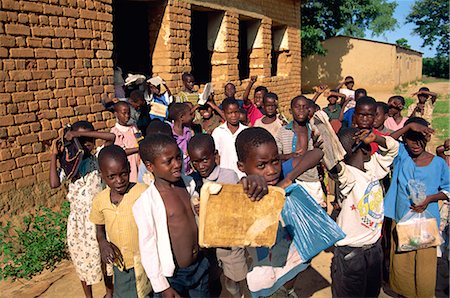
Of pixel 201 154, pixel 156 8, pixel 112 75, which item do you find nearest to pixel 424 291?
pixel 201 154

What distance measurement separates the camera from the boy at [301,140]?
11.6 feet

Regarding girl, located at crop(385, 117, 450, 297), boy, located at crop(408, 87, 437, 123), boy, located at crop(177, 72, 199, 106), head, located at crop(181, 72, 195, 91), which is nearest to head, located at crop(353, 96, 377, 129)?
girl, located at crop(385, 117, 450, 297)

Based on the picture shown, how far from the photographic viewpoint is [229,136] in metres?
3.89

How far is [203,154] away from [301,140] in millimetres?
1225

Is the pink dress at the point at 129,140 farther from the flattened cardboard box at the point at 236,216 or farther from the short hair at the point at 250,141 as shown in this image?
the flattened cardboard box at the point at 236,216

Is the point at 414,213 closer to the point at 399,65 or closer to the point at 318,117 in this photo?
the point at 318,117

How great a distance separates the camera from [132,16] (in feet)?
28.1

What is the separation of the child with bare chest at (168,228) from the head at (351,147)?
105 centimetres

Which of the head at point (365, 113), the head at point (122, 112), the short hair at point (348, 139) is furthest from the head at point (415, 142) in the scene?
the head at point (122, 112)

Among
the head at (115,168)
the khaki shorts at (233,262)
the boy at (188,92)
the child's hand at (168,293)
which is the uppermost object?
the boy at (188,92)

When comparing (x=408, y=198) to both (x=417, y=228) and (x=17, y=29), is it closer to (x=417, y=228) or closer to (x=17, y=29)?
(x=417, y=228)

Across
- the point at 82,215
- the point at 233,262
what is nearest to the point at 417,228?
the point at 233,262

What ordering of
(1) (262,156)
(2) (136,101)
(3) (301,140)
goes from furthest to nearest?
1. (2) (136,101)
2. (3) (301,140)
3. (1) (262,156)

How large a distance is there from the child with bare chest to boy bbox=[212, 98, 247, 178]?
1.30 meters
